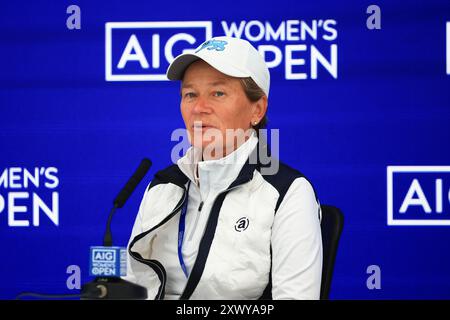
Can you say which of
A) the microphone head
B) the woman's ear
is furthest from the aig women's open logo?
the microphone head

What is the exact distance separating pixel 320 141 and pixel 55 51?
1098 millimetres

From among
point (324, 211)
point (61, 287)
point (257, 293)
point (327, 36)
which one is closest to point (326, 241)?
point (324, 211)

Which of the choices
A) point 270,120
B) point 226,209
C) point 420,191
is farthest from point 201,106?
point 420,191

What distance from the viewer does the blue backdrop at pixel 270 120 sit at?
2.54 metres

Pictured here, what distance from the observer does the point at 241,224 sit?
152cm

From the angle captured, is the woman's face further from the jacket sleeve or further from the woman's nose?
the jacket sleeve

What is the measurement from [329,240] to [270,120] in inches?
41.5

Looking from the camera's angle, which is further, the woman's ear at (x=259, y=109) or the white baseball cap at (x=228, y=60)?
the woman's ear at (x=259, y=109)

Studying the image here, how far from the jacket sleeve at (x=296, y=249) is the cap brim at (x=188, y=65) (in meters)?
0.29

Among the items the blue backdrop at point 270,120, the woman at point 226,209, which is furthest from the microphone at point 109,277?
the blue backdrop at point 270,120

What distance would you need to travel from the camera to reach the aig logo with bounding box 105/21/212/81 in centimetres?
260

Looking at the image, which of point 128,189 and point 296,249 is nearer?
point 128,189

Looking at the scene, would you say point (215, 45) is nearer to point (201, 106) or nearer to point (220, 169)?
point (201, 106)

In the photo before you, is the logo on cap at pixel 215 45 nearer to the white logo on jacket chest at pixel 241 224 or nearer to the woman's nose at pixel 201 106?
the woman's nose at pixel 201 106
